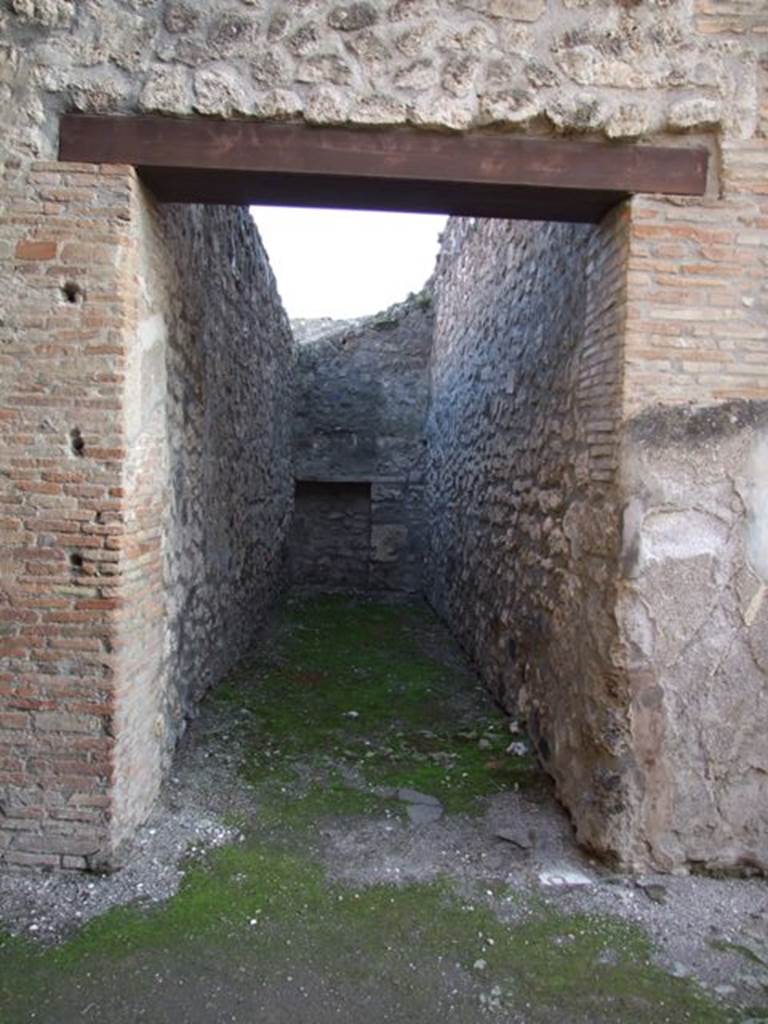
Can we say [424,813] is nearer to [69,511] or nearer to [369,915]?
[369,915]

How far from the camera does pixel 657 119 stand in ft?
10.5

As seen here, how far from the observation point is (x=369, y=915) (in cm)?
299

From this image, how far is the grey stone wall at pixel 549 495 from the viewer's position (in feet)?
11.0

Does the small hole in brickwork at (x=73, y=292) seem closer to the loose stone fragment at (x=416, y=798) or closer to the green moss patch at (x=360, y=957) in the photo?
the green moss patch at (x=360, y=957)

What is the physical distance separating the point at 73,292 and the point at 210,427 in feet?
6.94

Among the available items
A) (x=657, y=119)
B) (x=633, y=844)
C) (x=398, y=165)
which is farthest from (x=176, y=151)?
(x=633, y=844)

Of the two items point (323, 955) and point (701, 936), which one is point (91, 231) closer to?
point (323, 955)

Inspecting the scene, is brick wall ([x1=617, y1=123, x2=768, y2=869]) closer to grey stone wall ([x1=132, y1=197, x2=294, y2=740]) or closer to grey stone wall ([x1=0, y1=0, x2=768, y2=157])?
grey stone wall ([x1=0, y1=0, x2=768, y2=157])

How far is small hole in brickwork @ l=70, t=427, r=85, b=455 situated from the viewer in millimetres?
3148

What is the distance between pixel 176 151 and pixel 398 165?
0.93 meters

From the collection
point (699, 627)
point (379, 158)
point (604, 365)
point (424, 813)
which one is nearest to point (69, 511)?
point (379, 158)

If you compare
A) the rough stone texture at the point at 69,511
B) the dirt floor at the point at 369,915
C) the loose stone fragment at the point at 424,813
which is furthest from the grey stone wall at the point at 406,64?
the loose stone fragment at the point at 424,813

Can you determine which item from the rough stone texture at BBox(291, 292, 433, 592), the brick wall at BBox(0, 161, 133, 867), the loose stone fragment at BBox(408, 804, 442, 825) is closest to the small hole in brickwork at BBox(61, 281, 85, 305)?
the brick wall at BBox(0, 161, 133, 867)

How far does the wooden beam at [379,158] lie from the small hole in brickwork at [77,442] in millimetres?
1130
